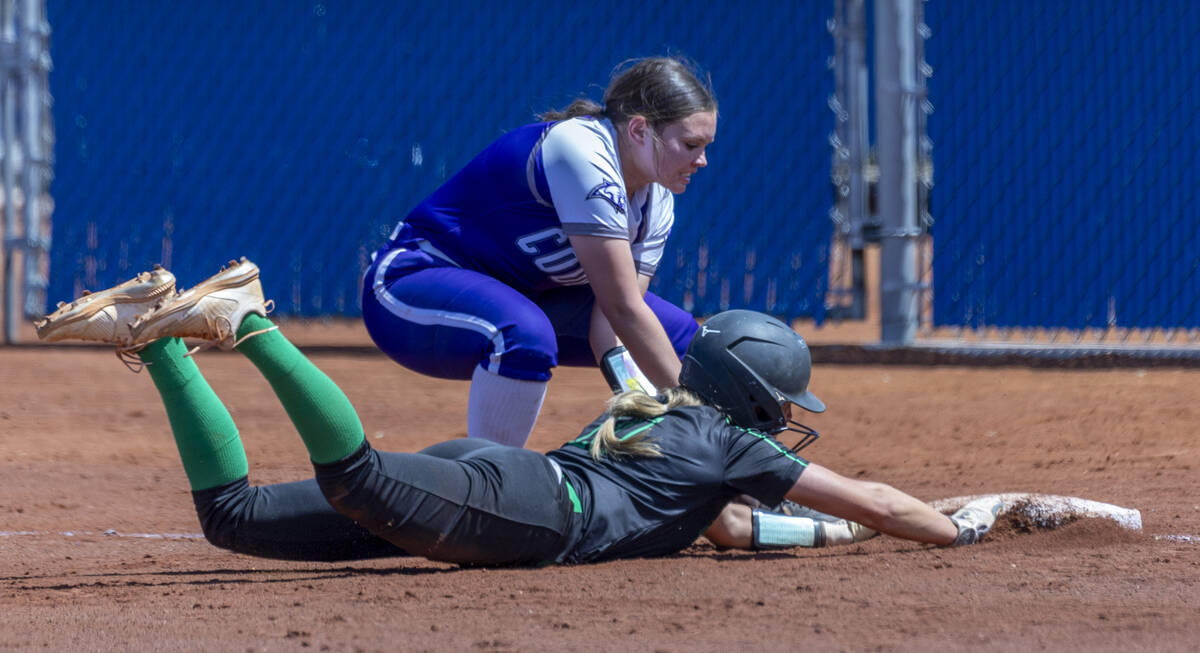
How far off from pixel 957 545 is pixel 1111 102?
5.07 m

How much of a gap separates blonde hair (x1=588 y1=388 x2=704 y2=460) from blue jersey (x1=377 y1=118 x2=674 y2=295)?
627 mm

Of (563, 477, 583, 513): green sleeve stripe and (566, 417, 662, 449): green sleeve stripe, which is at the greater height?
(566, 417, 662, 449): green sleeve stripe

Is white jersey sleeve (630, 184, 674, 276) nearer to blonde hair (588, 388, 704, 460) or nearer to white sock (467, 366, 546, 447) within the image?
white sock (467, 366, 546, 447)

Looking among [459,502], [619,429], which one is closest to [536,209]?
[619,429]

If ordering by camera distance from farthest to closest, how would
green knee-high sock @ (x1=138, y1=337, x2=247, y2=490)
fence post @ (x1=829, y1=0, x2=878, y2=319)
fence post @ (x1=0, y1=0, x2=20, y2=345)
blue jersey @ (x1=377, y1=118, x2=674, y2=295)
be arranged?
fence post @ (x1=0, y1=0, x2=20, y2=345) < fence post @ (x1=829, y1=0, x2=878, y2=319) < blue jersey @ (x1=377, y1=118, x2=674, y2=295) < green knee-high sock @ (x1=138, y1=337, x2=247, y2=490)

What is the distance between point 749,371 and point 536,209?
0.96m

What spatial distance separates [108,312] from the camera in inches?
123

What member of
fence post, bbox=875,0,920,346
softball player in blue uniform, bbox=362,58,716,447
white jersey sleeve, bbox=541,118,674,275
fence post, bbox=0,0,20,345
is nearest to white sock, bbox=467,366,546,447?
softball player in blue uniform, bbox=362,58,716,447

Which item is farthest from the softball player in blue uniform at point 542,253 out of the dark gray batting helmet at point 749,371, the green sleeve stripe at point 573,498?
the green sleeve stripe at point 573,498

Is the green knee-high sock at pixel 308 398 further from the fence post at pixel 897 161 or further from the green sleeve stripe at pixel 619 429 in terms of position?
the fence post at pixel 897 161

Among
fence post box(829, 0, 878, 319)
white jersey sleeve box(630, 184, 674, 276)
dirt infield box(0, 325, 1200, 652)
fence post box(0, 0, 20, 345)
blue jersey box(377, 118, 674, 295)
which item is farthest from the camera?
→ fence post box(0, 0, 20, 345)

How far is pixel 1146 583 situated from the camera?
3240 mm

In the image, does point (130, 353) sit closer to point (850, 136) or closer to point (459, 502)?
point (459, 502)

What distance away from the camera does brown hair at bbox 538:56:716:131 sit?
13.2 feet
